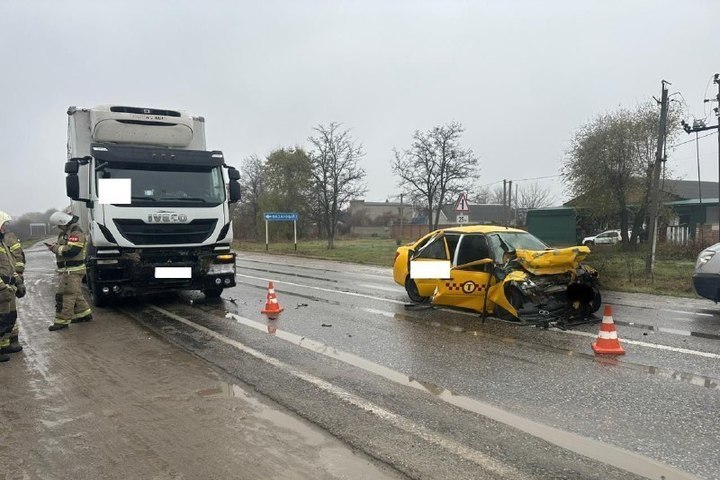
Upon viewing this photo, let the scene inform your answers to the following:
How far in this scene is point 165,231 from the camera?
30.0 feet

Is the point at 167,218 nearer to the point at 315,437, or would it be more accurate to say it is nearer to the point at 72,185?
the point at 72,185

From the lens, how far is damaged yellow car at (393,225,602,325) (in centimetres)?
758

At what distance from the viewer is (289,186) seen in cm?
4888

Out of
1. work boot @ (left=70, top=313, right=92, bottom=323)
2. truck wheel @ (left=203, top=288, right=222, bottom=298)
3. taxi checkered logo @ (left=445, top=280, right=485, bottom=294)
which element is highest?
taxi checkered logo @ (left=445, top=280, right=485, bottom=294)

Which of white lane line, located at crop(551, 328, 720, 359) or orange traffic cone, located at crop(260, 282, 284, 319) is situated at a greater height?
orange traffic cone, located at crop(260, 282, 284, 319)

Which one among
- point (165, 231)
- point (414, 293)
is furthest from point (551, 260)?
point (165, 231)

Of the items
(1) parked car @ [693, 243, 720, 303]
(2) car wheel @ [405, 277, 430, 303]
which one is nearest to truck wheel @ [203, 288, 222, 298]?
(2) car wheel @ [405, 277, 430, 303]

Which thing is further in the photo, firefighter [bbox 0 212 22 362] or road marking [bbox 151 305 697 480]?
firefighter [bbox 0 212 22 362]

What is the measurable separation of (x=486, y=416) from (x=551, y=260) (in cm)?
397

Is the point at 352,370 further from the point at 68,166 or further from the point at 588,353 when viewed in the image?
the point at 68,166

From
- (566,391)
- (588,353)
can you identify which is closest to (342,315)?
(588,353)

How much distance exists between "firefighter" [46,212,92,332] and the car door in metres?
5.81

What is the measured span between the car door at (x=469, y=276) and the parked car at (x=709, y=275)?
355cm

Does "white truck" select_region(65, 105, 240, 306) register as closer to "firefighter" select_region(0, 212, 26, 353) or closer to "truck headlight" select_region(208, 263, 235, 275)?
"truck headlight" select_region(208, 263, 235, 275)
